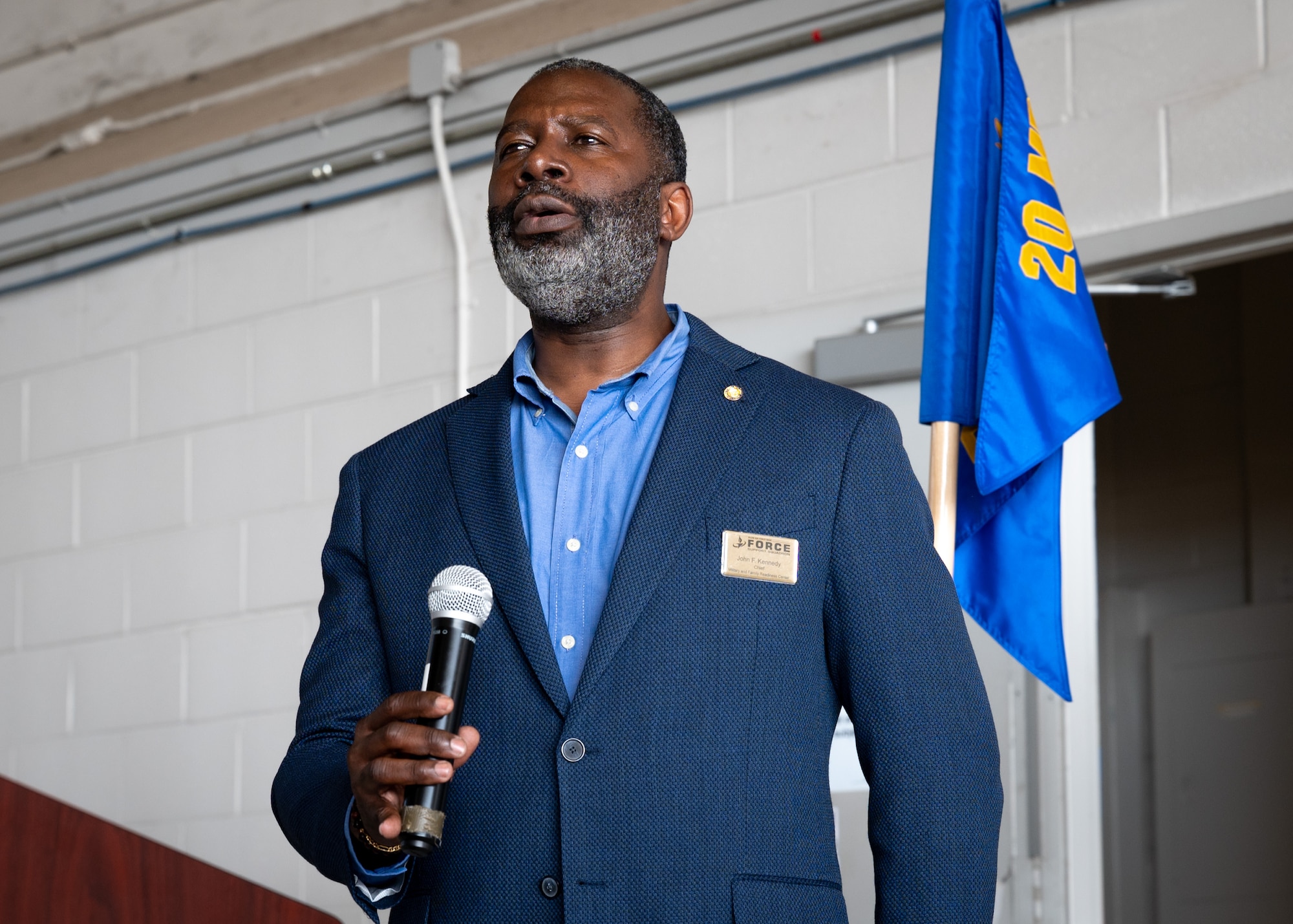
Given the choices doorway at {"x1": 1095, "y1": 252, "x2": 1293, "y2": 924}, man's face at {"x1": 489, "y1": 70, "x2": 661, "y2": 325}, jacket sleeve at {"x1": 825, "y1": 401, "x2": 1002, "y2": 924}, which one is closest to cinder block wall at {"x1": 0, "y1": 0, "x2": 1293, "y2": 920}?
man's face at {"x1": 489, "y1": 70, "x2": 661, "y2": 325}

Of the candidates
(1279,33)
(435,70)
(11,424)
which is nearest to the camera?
(1279,33)

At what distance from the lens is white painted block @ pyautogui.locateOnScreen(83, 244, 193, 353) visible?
3805 mm

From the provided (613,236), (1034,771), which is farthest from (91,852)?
(1034,771)

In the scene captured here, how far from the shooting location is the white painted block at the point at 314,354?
3510 mm

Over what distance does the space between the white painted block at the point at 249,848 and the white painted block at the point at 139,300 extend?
1170mm

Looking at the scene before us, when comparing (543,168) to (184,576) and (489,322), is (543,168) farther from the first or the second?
(184,576)

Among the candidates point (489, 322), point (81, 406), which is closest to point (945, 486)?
point (489, 322)

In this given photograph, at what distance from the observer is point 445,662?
1.14 m

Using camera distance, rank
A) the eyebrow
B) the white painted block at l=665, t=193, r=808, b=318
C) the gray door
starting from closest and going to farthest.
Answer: the eyebrow, the white painted block at l=665, t=193, r=808, b=318, the gray door

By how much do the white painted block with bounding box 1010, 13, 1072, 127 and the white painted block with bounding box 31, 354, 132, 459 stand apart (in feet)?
7.36

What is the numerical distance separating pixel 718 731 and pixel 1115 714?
13.2ft

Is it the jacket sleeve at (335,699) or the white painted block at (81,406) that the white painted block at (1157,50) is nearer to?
the jacket sleeve at (335,699)

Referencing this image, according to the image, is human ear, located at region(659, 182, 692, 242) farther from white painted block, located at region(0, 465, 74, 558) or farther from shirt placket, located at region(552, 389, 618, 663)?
white painted block, located at region(0, 465, 74, 558)

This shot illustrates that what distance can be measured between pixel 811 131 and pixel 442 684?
2.09 m
